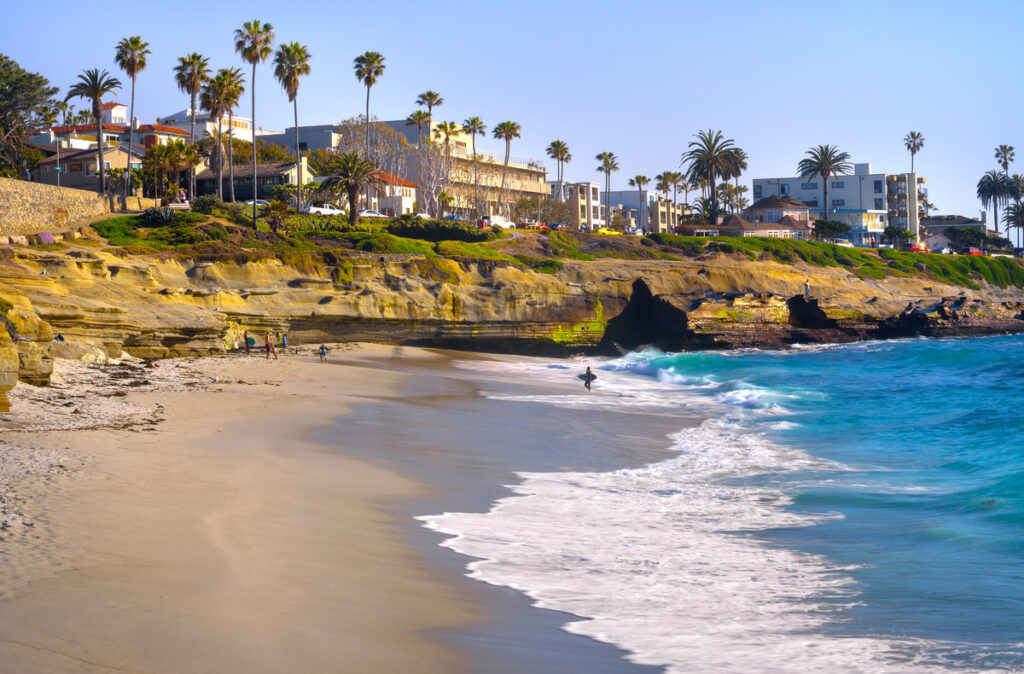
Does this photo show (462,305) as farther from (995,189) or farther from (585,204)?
(995,189)

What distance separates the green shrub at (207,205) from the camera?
→ 196 feet

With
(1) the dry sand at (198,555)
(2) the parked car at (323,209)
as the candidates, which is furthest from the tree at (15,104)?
(1) the dry sand at (198,555)

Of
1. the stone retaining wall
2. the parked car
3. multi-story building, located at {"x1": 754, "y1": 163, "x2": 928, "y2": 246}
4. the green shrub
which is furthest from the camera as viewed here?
multi-story building, located at {"x1": 754, "y1": 163, "x2": 928, "y2": 246}

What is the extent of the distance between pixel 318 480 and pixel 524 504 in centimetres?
376

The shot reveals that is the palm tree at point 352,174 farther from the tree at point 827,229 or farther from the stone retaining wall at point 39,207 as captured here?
the tree at point 827,229

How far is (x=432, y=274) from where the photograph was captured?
160 ft

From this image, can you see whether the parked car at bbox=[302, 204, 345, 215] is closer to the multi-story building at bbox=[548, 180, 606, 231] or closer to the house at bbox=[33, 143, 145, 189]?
the house at bbox=[33, 143, 145, 189]

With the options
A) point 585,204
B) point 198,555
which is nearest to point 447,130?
point 585,204

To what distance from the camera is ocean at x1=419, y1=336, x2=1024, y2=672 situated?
887 cm

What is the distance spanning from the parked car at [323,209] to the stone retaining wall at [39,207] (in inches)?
661

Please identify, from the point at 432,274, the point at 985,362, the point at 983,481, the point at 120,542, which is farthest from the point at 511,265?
the point at 120,542

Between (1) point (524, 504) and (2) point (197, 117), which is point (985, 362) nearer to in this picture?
(1) point (524, 504)

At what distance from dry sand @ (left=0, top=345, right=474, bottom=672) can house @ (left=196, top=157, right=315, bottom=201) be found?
59332mm

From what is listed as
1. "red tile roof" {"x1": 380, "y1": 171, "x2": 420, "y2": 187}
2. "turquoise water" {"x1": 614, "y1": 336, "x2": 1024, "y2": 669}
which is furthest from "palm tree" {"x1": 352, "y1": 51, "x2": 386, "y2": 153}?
"turquoise water" {"x1": 614, "y1": 336, "x2": 1024, "y2": 669}
